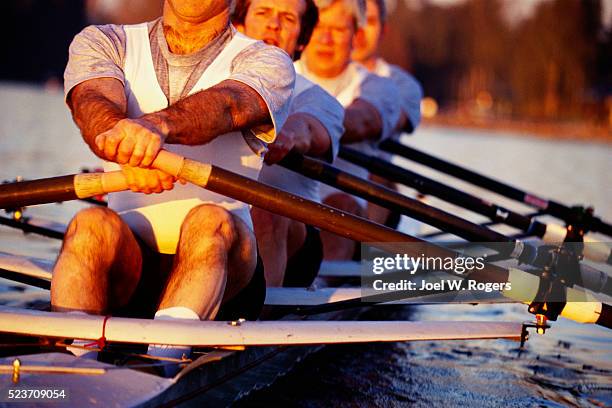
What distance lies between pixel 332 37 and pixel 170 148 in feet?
10.6

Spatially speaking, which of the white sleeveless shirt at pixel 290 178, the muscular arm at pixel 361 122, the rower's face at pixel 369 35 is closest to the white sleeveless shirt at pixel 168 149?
the white sleeveless shirt at pixel 290 178

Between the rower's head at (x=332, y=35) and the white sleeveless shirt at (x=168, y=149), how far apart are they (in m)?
2.96

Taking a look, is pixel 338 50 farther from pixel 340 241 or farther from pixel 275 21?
pixel 275 21

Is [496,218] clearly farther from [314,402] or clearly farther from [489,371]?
[314,402]

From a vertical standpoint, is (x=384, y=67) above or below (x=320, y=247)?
above

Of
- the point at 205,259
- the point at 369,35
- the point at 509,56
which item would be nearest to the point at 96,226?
the point at 205,259

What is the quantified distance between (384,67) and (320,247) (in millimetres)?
4022

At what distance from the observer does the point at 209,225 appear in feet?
12.7

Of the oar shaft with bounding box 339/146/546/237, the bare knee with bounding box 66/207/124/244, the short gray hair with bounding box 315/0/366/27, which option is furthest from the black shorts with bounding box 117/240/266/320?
the short gray hair with bounding box 315/0/366/27

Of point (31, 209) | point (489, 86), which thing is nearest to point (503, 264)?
point (31, 209)

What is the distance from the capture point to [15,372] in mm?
3164

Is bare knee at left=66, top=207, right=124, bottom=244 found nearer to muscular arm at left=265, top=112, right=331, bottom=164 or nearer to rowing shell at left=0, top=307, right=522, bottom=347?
rowing shell at left=0, top=307, right=522, bottom=347

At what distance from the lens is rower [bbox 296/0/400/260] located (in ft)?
22.4

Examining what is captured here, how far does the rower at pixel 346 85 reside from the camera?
682 centimetres
